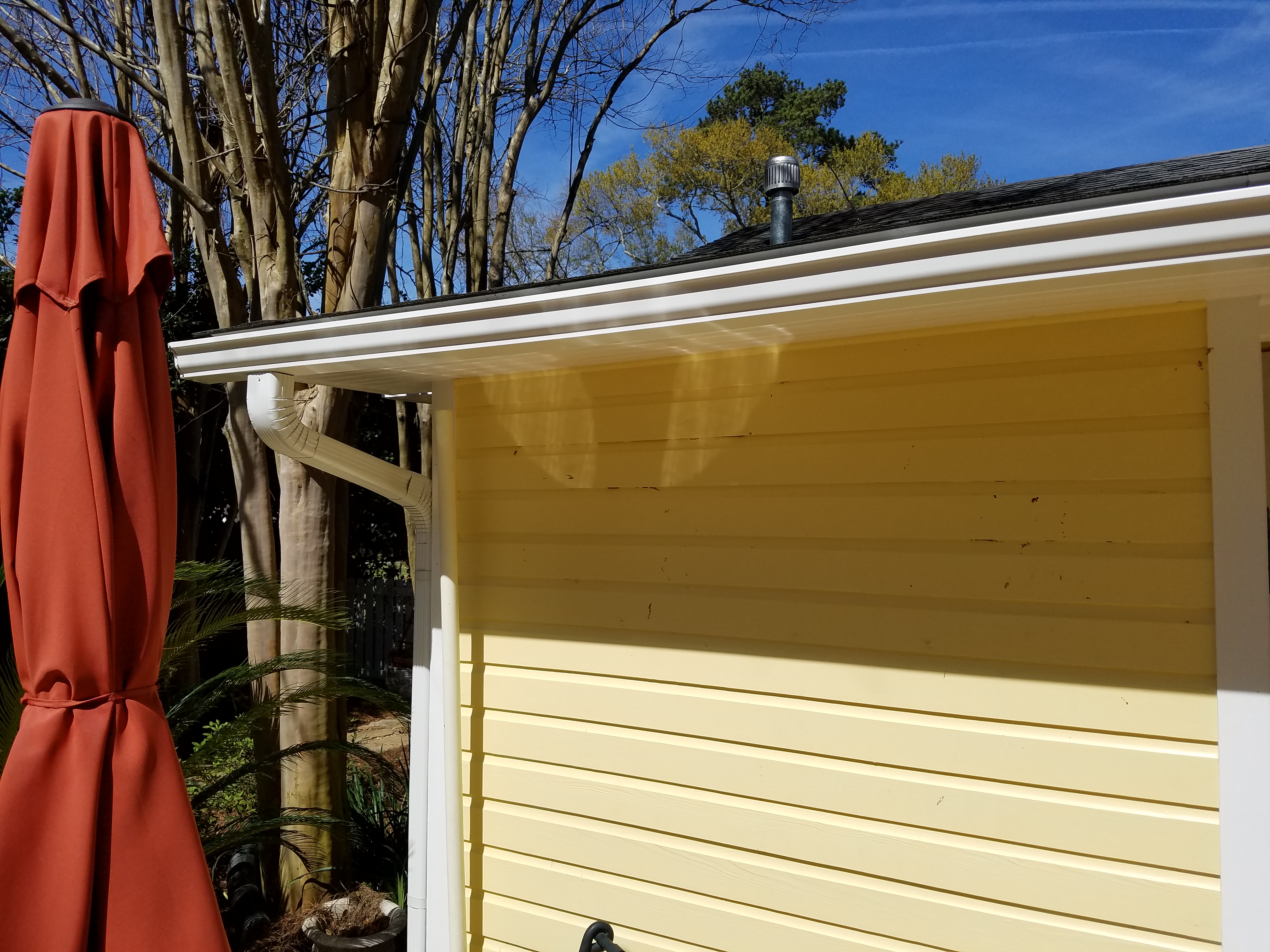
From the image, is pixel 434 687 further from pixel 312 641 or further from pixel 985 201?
pixel 985 201

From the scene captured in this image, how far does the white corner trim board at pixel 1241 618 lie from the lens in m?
1.98

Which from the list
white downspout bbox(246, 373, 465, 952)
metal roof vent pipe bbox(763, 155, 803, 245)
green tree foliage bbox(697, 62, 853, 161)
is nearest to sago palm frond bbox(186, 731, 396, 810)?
white downspout bbox(246, 373, 465, 952)

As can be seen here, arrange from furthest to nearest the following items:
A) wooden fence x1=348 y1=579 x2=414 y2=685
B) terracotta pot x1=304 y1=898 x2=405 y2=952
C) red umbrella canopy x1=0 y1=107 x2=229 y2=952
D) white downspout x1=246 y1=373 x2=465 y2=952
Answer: wooden fence x1=348 y1=579 x2=414 y2=685, terracotta pot x1=304 y1=898 x2=405 y2=952, white downspout x1=246 y1=373 x2=465 y2=952, red umbrella canopy x1=0 y1=107 x2=229 y2=952

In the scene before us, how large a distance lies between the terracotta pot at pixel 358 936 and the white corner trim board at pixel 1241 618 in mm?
3119

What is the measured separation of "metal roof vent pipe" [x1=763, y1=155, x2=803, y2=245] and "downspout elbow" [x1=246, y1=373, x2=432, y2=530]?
1666mm

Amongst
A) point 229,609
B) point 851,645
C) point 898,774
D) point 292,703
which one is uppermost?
point 851,645

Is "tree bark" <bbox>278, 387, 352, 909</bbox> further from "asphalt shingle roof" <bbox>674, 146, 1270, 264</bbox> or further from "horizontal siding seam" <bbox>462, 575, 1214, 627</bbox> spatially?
"asphalt shingle roof" <bbox>674, 146, 1270, 264</bbox>

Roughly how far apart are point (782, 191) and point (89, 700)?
2.91 meters

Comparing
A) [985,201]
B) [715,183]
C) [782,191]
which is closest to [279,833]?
[782,191]

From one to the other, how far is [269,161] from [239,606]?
8.91ft

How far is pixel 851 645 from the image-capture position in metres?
2.51

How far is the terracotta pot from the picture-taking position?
12.3 feet

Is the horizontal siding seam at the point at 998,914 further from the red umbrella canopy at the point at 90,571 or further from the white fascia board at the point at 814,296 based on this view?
the white fascia board at the point at 814,296

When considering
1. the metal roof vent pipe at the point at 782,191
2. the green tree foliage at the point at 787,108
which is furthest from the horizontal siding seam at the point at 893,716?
the green tree foliage at the point at 787,108
